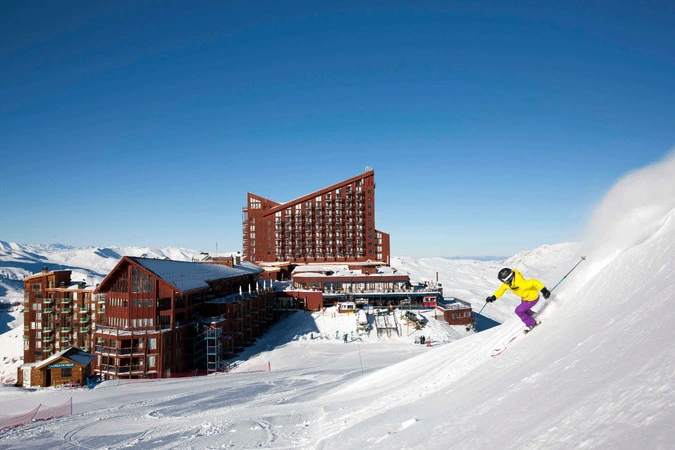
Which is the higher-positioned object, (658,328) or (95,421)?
(658,328)

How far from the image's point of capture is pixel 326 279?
239 ft

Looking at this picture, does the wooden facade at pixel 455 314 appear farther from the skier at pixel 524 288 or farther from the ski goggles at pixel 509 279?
the ski goggles at pixel 509 279

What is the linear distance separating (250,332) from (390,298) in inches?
962

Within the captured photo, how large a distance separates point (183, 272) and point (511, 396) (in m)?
47.8

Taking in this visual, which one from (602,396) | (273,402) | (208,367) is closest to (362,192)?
(208,367)

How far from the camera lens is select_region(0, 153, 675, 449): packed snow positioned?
5496mm

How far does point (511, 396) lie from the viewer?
7949 mm

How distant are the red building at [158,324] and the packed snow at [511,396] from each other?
18.1 m

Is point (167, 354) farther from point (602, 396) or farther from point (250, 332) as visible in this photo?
point (602, 396)

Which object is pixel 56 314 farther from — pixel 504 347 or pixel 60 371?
pixel 504 347

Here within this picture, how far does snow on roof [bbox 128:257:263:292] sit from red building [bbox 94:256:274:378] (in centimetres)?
16

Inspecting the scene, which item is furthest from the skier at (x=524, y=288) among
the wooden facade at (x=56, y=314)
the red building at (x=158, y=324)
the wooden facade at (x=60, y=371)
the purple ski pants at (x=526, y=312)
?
the wooden facade at (x=56, y=314)

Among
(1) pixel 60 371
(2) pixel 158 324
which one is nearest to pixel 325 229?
Result: (2) pixel 158 324

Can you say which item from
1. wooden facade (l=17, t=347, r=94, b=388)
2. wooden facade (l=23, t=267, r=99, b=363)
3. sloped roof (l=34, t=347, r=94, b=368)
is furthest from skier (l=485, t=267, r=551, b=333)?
wooden facade (l=23, t=267, r=99, b=363)
